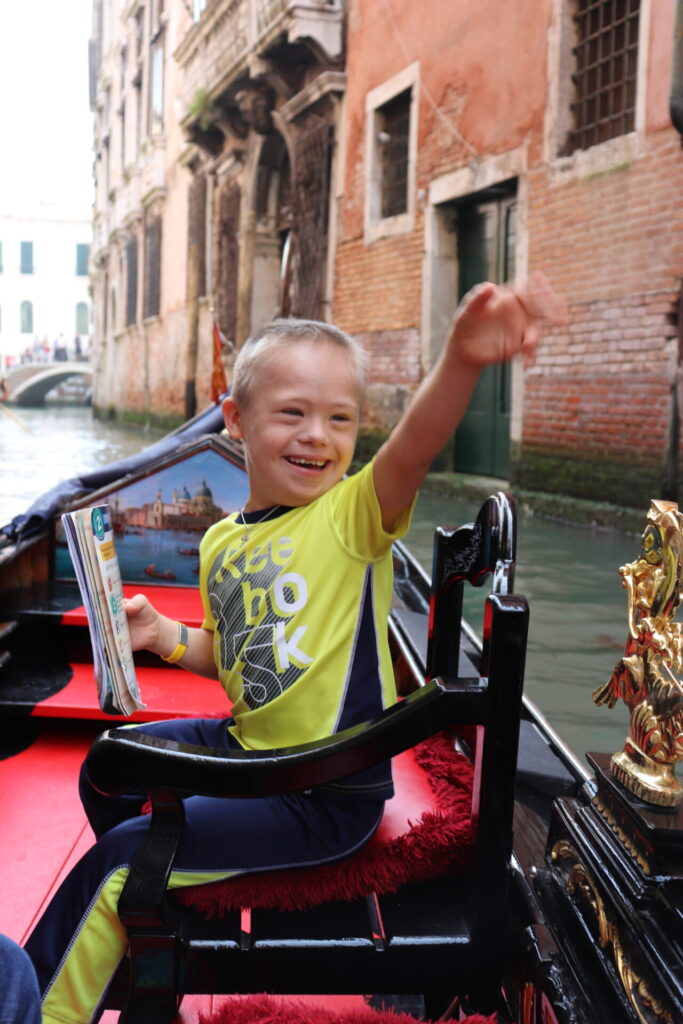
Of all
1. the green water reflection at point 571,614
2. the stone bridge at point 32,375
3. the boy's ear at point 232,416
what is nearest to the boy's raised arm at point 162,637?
the boy's ear at point 232,416

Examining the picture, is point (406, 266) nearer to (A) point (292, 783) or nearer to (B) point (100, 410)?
(A) point (292, 783)

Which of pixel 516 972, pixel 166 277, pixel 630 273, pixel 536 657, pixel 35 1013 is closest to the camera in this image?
pixel 35 1013

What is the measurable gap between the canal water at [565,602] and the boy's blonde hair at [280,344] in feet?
7.55

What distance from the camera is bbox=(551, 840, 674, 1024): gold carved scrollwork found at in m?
0.93

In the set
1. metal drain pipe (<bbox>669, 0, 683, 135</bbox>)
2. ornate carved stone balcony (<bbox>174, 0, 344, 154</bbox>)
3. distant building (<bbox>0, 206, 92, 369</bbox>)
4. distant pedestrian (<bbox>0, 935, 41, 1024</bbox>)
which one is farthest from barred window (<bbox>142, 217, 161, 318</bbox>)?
distant building (<bbox>0, 206, 92, 369</bbox>)

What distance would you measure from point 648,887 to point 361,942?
0.32 metres

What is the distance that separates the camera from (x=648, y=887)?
1.00 m

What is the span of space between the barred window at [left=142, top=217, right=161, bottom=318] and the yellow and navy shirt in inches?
771

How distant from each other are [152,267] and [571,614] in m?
17.1

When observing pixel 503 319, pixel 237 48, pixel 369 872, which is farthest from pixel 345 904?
pixel 237 48

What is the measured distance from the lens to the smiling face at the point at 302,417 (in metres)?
1.30

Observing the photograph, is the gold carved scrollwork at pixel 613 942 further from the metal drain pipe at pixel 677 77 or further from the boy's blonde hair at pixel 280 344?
the metal drain pipe at pixel 677 77

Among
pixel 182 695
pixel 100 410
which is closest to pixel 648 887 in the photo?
pixel 182 695

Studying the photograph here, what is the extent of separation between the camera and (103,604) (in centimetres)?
128
